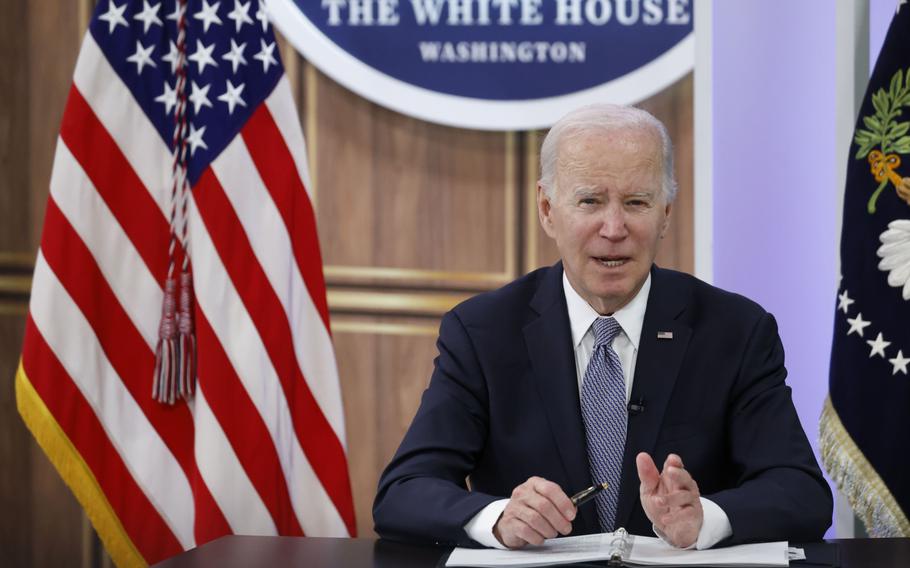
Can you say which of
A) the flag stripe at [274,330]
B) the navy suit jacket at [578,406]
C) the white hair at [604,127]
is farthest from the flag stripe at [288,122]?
the white hair at [604,127]

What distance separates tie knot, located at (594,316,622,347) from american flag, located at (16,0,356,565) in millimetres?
1133

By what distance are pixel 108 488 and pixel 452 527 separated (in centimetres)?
154

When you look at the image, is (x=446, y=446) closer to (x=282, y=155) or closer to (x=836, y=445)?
(x=836, y=445)

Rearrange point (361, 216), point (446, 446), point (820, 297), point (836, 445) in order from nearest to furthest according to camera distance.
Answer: point (446, 446) < point (836, 445) < point (820, 297) < point (361, 216)

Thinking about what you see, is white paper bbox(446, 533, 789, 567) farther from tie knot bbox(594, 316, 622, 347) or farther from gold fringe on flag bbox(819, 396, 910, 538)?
gold fringe on flag bbox(819, 396, 910, 538)

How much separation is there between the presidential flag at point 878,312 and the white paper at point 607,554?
93 centimetres

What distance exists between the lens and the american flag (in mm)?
2896

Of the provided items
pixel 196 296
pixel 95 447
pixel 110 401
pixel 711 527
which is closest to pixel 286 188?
pixel 196 296

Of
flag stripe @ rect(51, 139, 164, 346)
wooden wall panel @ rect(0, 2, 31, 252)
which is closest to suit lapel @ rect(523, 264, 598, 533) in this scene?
flag stripe @ rect(51, 139, 164, 346)

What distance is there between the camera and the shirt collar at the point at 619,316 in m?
2.00

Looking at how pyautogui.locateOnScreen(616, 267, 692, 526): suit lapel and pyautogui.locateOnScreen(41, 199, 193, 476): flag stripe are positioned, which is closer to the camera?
pyautogui.locateOnScreen(616, 267, 692, 526): suit lapel

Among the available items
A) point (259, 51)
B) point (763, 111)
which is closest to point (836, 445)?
point (763, 111)

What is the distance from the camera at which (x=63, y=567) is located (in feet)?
12.8

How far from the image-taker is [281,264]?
9.58 ft
